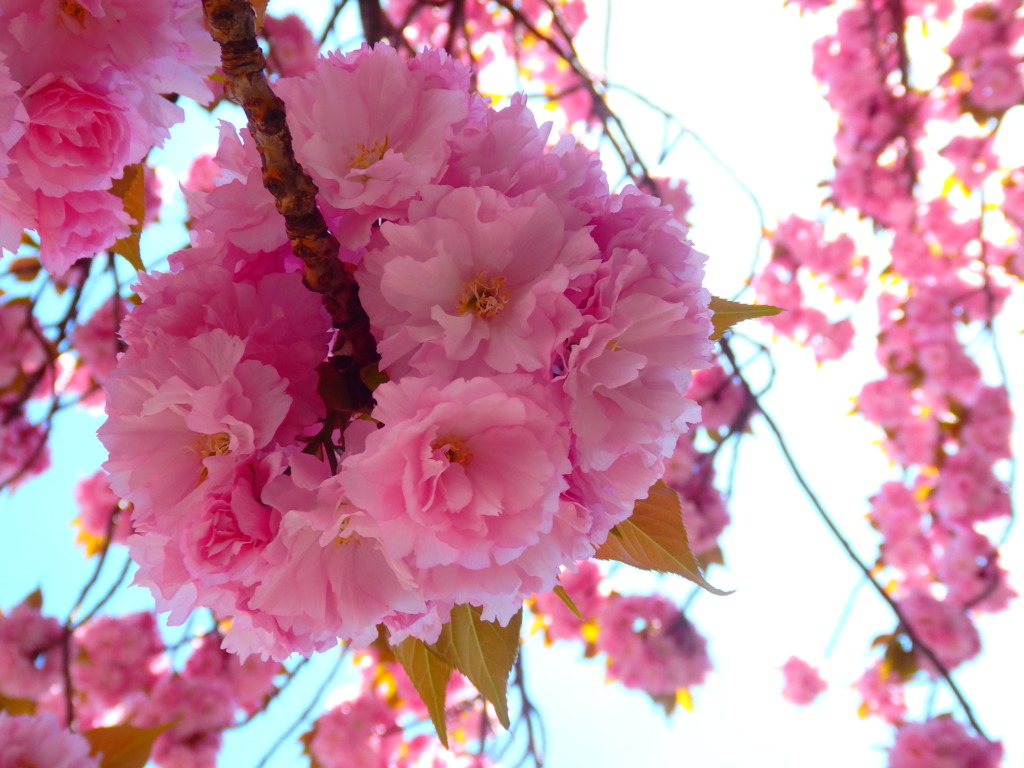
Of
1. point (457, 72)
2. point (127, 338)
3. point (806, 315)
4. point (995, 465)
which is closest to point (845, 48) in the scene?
point (806, 315)

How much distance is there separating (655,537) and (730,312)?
0.13 metres

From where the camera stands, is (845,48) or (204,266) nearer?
(204,266)

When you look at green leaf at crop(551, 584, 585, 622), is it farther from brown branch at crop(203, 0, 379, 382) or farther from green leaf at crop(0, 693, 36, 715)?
green leaf at crop(0, 693, 36, 715)

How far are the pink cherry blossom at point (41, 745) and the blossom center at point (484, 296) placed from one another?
1.73 feet

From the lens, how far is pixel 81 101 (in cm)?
35

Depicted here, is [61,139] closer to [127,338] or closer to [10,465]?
[127,338]

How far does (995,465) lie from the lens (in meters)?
1.84

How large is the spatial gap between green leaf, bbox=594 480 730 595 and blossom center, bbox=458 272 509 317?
0.16 meters

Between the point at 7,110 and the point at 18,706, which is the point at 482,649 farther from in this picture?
the point at 18,706

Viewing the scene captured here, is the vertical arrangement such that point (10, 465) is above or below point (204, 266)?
above

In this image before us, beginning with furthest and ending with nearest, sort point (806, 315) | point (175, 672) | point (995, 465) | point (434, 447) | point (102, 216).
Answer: point (806, 315) < point (995, 465) < point (175, 672) < point (102, 216) < point (434, 447)

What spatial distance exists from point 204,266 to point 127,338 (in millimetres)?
42

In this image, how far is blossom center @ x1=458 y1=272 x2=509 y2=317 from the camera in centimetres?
28

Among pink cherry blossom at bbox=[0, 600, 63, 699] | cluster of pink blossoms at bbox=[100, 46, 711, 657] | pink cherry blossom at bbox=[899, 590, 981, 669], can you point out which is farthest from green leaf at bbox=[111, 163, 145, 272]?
pink cherry blossom at bbox=[899, 590, 981, 669]
